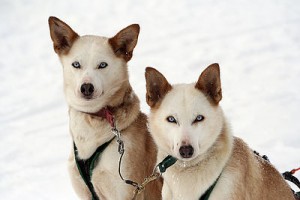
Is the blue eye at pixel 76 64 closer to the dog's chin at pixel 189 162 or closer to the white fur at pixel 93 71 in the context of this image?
the white fur at pixel 93 71

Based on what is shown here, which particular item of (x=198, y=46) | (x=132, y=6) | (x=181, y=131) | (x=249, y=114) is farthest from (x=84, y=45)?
(x=132, y=6)

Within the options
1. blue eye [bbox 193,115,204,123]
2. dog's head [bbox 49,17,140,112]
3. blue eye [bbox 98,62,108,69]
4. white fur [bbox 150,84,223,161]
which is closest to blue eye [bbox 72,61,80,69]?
Answer: dog's head [bbox 49,17,140,112]

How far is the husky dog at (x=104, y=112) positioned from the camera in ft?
12.0

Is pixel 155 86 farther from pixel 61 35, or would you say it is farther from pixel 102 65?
pixel 61 35

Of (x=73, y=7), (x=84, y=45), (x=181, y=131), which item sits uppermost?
(x=73, y=7)

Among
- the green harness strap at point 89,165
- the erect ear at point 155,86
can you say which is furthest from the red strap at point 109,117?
the erect ear at point 155,86

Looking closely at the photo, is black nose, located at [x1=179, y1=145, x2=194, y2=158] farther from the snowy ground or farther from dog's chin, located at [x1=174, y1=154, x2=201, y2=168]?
the snowy ground

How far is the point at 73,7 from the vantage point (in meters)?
11.9

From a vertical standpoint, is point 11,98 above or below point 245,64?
below

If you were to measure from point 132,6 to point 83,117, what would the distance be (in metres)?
8.16

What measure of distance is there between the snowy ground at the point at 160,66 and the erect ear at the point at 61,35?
2.23 meters

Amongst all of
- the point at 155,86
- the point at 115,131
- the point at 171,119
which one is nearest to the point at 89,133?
the point at 115,131

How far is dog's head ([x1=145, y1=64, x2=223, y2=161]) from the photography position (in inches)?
121

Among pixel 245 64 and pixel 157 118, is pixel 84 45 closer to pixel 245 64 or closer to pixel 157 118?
pixel 157 118
